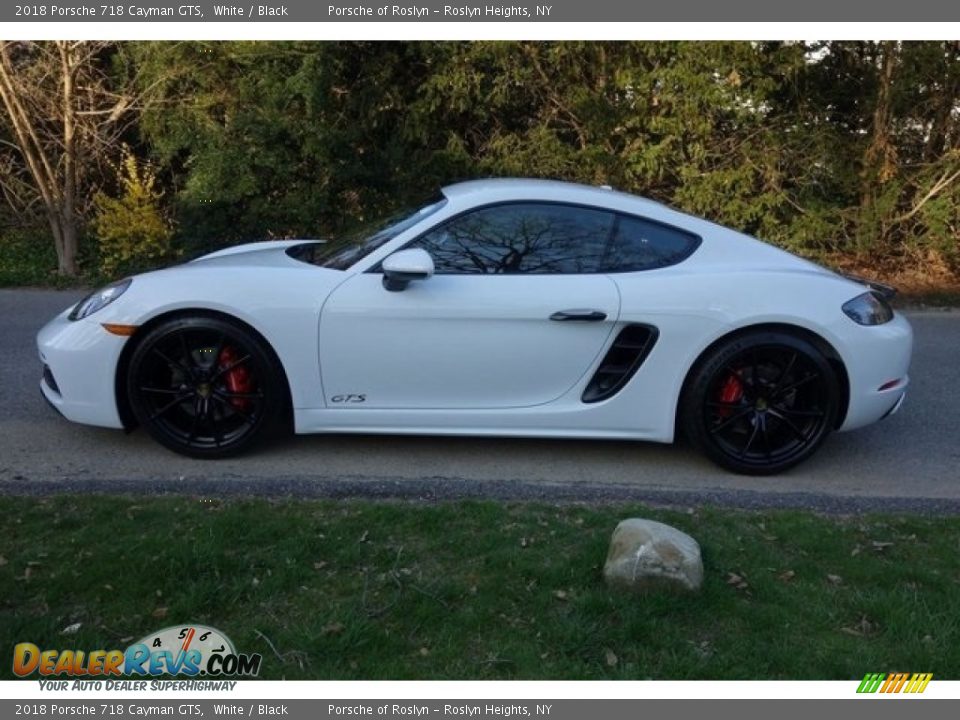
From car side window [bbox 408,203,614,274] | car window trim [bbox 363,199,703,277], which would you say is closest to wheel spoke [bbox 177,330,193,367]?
car window trim [bbox 363,199,703,277]

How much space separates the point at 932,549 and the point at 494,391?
6.53 feet

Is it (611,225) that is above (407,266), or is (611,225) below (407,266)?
above

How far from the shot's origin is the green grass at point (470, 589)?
2.81m

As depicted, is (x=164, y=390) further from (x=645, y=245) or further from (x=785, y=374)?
(x=785, y=374)

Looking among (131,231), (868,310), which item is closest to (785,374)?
(868,310)

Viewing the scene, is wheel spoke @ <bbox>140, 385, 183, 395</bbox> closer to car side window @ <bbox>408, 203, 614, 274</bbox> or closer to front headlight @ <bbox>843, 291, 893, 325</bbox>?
Answer: car side window @ <bbox>408, 203, 614, 274</bbox>

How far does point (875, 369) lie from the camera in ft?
14.4

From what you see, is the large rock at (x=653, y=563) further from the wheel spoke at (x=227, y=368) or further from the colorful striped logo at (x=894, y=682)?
Result: the wheel spoke at (x=227, y=368)

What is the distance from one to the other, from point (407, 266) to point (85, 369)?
1.65 m

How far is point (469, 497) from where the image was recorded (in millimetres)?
4043

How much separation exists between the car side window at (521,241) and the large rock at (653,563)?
1596 mm

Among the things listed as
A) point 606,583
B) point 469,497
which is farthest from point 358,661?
point 469,497

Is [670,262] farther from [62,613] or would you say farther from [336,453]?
[62,613]

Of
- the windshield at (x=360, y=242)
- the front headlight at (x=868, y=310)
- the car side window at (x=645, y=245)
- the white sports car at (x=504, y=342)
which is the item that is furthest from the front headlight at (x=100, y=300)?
the front headlight at (x=868, y=310)
